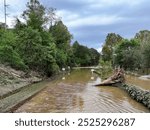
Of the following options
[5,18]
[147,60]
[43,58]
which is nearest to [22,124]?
[43,58]

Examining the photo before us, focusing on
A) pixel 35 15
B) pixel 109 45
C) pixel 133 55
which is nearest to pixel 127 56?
pixel 133 55

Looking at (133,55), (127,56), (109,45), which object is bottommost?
(127,56)

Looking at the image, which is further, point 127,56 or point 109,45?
point 109,45

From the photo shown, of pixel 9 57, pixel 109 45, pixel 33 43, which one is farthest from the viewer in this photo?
pixel 109 45

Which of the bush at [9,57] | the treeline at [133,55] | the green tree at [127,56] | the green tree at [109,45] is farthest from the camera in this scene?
the green tree at [109,45]

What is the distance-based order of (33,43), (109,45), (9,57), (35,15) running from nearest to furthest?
(9,57) → (33,43) → (35,15) → (109,45)

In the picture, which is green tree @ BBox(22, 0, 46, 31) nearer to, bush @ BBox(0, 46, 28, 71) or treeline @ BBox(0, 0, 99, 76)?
treeline @ BBox(0, 0, 99, 76)

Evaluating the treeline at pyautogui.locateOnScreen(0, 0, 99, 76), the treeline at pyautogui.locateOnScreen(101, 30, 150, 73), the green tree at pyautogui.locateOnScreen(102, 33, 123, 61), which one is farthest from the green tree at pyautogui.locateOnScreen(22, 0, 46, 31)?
the green tree at pyautogui.locateOnScreen(102, 33, 123, 61)

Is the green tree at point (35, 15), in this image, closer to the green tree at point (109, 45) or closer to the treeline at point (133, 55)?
the treeline at point (133, 55)

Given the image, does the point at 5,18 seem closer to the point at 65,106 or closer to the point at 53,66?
the point at 53,66

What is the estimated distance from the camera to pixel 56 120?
27.6 ft

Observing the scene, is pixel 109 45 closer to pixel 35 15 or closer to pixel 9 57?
pixel 35 15

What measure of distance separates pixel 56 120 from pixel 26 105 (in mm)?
10823

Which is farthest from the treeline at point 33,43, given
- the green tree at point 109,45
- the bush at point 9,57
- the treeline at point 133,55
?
the green tree at point 109,45
